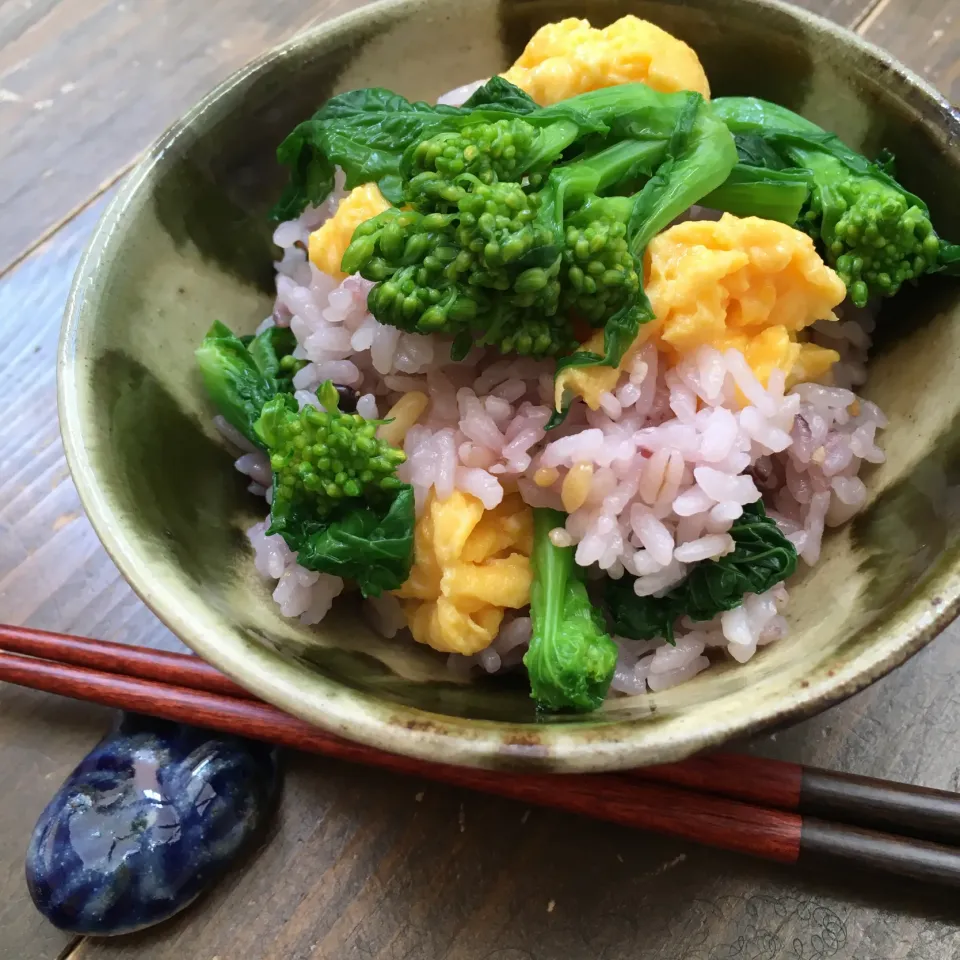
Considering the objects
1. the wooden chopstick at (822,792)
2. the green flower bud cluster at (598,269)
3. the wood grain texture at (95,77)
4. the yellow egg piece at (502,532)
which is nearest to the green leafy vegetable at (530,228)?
the green flower bud cluster at (598,269)

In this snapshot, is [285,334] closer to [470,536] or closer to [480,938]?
[470,536]

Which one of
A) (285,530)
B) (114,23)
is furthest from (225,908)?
(114,23)

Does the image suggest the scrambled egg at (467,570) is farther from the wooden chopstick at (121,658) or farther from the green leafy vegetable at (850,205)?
the green leafy vegetable at (850,205)

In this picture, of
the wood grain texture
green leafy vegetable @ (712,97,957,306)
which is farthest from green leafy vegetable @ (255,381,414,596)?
the wood grain texture

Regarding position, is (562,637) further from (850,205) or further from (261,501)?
(850,205)

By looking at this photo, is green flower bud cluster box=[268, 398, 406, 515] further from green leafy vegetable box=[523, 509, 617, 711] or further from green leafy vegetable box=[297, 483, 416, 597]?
green leafy vegetable box=[523, 509, 617, 711]

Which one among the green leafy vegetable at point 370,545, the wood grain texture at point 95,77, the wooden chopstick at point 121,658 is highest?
the green leafy vegetable at point 370,545
